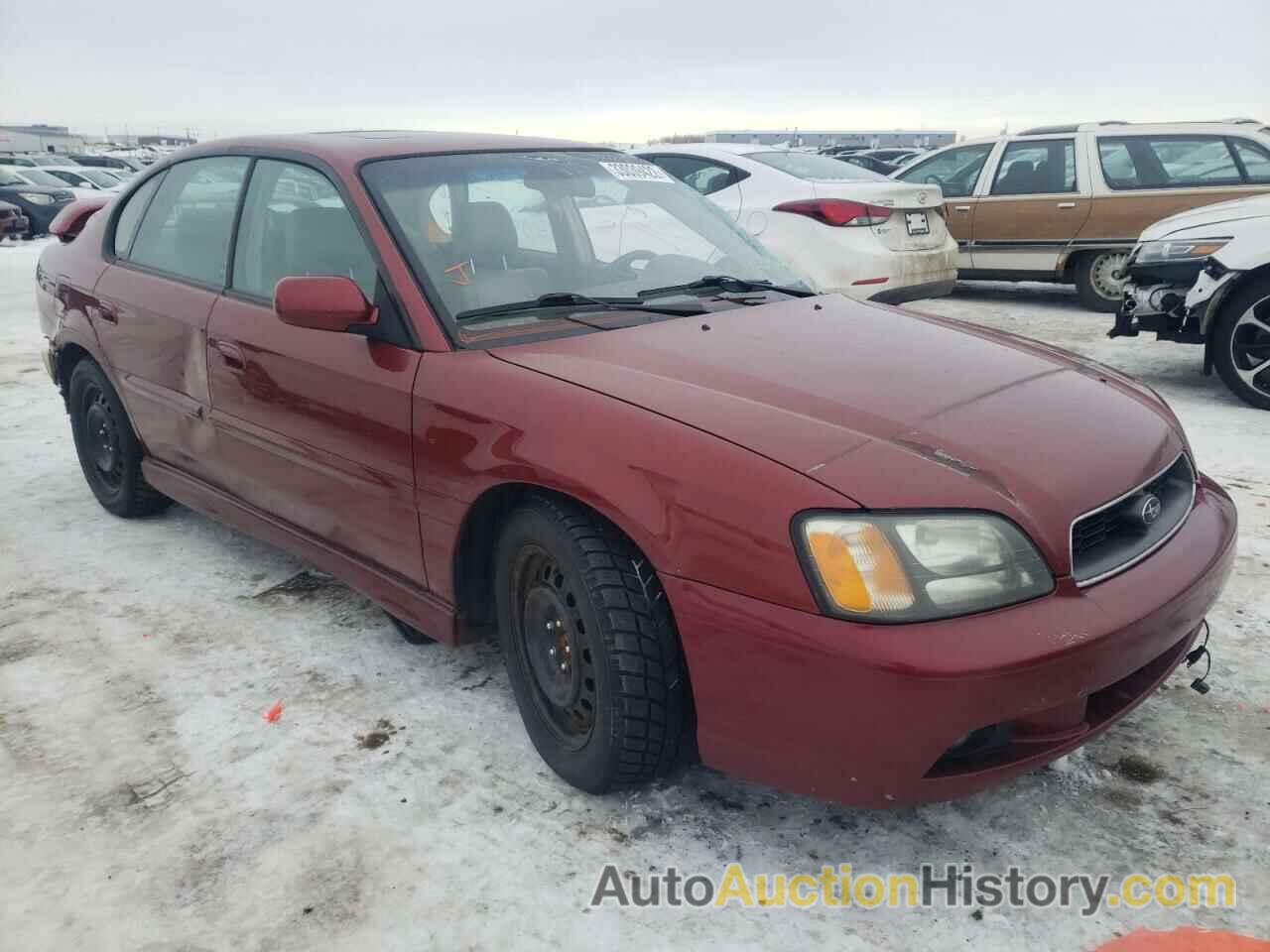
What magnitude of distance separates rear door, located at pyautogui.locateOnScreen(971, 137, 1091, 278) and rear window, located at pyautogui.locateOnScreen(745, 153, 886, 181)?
195cm

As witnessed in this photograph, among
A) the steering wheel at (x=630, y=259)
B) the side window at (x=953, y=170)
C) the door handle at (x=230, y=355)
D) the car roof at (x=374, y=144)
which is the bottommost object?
the door handle at (x=230, y=355)

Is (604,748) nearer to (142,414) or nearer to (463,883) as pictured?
(463,883)

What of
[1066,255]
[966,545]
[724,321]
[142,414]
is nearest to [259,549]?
[142,414]

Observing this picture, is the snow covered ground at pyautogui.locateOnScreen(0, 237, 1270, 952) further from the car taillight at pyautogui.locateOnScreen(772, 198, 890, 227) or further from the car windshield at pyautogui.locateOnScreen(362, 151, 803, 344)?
the car taillight at pyautogui.locateOnScreen(772, 198, 890, 227)

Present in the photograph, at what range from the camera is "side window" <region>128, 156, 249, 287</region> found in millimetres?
3449

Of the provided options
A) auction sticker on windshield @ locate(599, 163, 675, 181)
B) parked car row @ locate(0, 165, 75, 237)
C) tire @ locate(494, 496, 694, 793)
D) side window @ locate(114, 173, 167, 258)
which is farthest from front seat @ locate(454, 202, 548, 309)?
parked car row @ locate(0, 165, 75, 237)

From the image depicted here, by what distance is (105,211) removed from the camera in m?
4.25

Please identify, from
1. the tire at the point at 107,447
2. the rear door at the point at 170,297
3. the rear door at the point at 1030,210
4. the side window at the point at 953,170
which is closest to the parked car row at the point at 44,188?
the side window at the point at 953,170

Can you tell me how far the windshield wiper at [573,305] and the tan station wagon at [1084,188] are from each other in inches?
285

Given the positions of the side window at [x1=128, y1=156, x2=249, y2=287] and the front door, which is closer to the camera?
the front door

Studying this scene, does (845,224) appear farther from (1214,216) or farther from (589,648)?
(589,648)

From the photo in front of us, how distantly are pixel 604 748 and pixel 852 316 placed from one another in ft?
4.82

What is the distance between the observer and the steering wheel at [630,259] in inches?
119

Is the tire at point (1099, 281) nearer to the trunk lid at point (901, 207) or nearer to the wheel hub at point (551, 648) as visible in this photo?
the trunk lid at point (901, 207)
